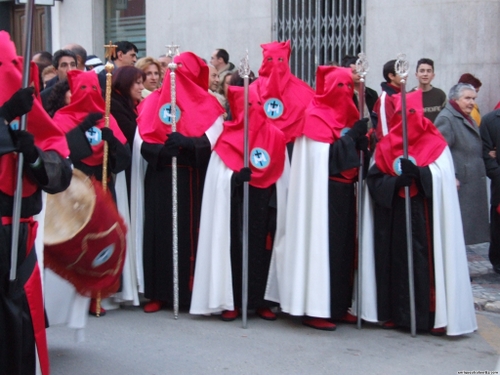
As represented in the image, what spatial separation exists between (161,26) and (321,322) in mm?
8162

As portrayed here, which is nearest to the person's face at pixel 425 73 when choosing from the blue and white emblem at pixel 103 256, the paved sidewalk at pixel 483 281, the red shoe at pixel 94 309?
the paved sidewalk at pixel 483 281

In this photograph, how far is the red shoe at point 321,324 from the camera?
6.24 meters

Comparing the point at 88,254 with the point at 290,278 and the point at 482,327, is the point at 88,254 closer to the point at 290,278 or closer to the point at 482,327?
the point at 290,278

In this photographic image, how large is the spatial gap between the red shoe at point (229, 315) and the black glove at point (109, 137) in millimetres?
1630

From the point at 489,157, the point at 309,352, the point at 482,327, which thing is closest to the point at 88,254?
the point at 309,352

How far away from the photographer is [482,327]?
6.43 m

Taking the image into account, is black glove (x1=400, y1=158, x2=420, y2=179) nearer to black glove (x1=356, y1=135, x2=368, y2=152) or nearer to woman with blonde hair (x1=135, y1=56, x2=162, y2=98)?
black glove (x1=356, y1=135, x2=368, y2=152)

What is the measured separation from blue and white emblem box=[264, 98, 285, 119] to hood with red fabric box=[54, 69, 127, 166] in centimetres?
139

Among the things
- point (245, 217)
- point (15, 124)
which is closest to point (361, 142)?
point (245, 217)

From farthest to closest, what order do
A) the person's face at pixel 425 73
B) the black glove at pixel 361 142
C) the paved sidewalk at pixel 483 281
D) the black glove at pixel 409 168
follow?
the person's face at pixel 425 73, the paved sidewalk at pixel 483 281, the black glove at pixel 361 142, the black glove at pixel 409 168

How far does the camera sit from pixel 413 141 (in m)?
6.13

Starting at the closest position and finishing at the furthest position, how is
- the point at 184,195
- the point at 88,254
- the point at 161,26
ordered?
the point at 88,254 < the point at 184,195 < the point at 161,26

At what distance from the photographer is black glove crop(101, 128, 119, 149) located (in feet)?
21.1

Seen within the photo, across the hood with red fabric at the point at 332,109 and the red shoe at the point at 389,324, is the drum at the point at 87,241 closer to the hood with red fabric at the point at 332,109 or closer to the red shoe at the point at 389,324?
the hood with red fabric at the point at 332,109
